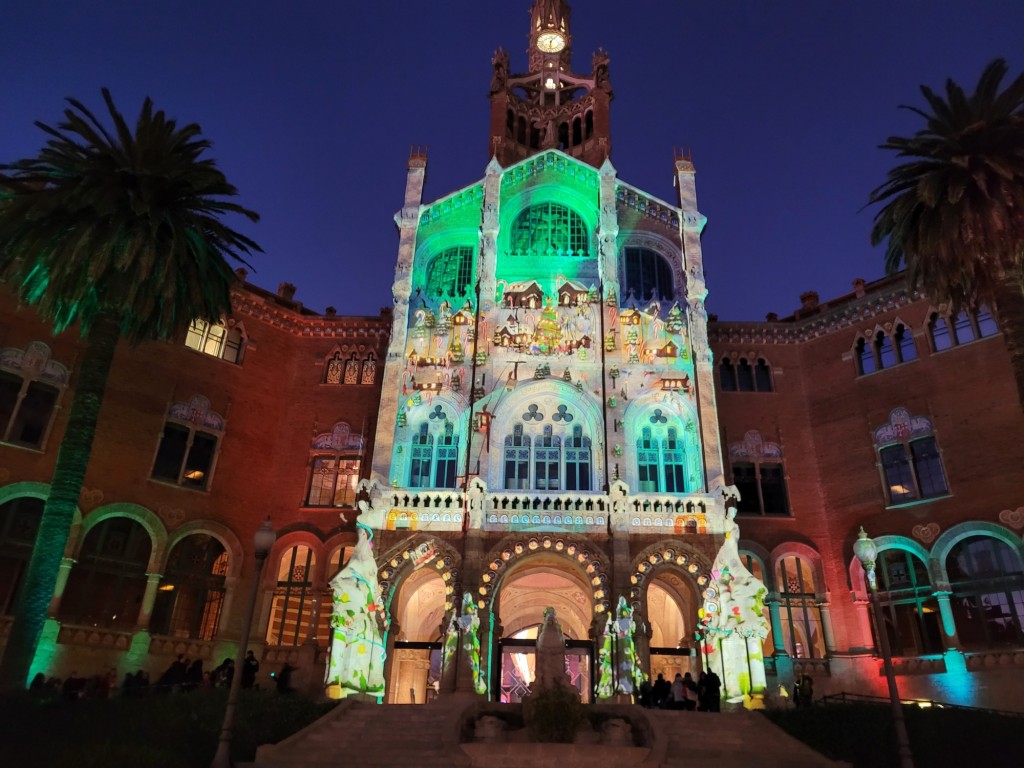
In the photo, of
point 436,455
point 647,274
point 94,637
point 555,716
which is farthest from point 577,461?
point 94,637

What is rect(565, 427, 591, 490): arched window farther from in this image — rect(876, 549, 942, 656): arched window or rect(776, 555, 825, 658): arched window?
rect(876, 549, 942, 656): arched window

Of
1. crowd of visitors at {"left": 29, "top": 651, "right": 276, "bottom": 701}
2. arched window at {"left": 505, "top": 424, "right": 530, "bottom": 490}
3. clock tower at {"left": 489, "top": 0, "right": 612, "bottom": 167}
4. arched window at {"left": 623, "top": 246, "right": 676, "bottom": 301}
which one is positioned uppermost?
clock tower at {"left": 489, "top": 0, "right": 612, "bottom": 167}

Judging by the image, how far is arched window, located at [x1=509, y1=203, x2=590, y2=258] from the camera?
35.0 meters

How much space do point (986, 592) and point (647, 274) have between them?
17.7 m

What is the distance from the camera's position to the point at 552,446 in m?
30.2

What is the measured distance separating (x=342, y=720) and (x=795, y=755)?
10974 millimetres

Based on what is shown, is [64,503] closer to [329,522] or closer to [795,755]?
[329,522]

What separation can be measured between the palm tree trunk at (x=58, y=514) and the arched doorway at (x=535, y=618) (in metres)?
13.6

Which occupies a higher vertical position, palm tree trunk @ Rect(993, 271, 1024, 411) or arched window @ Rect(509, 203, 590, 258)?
arched window @ Rect(509, 203, 590, 258)

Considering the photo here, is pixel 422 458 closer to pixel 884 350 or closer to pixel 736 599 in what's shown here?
pixel 736 599

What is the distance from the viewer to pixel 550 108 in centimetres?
4309

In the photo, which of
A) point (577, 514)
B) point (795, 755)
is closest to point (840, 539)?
point (577, 514)

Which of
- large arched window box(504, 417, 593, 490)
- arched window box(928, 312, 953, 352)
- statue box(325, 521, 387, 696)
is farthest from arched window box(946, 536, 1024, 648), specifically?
statue box(325, 521, 387, 696)

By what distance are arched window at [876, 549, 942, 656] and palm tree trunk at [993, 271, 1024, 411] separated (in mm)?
11385
